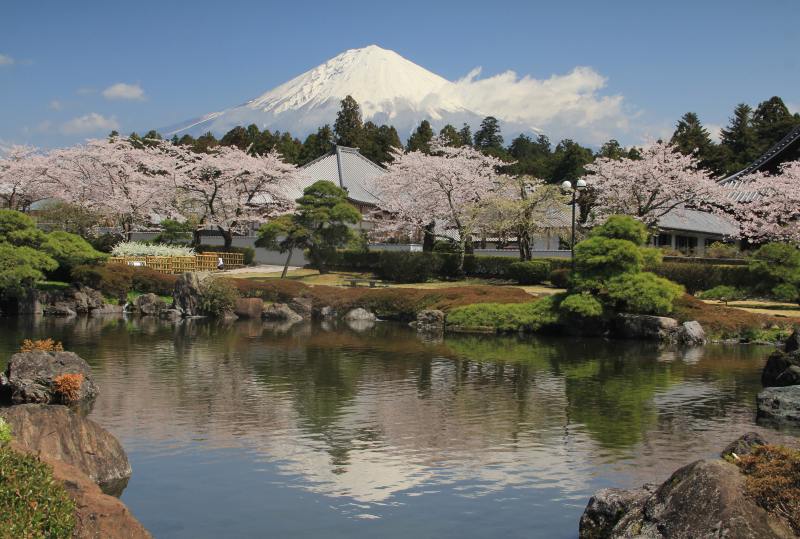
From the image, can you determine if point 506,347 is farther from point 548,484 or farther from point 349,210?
point 349,210

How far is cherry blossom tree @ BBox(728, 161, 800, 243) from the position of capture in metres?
41.8

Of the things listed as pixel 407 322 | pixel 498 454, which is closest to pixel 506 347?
pixel 407 322

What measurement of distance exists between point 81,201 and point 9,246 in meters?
20.4

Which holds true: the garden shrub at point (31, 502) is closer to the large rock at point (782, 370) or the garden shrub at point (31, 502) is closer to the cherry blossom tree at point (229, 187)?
the large rock at point (782, 370)

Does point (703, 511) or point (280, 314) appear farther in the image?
point (280, 314)

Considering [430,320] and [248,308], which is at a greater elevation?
[248,308]

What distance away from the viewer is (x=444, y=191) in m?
49.6

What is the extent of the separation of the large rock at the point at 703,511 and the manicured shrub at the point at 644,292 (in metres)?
20.8

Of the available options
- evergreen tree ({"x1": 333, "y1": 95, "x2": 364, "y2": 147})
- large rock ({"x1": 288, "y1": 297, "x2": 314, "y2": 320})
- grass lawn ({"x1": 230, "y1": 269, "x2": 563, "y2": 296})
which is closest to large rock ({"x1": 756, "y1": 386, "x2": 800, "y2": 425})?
grass lawn ({"x1": 230, "y1": 269, "x2": 563, "y2": 296})

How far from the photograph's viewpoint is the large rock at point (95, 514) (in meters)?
8.25

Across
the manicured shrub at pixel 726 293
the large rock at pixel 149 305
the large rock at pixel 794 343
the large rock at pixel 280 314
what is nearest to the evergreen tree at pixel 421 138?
the large rock at pixel 280 314

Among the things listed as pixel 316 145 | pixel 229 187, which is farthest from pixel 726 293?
pixel 316 145

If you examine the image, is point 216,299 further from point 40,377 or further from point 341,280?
point 40,377

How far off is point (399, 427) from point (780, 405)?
25.3ft
